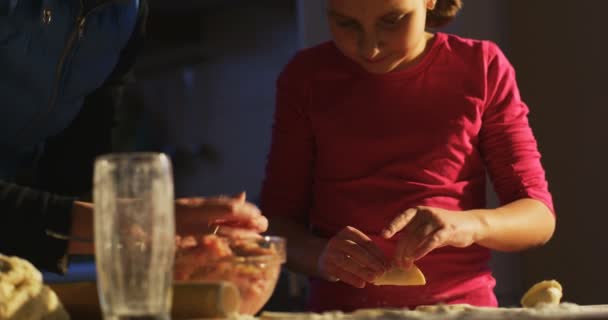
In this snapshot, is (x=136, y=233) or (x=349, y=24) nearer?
(x=136, y=233)

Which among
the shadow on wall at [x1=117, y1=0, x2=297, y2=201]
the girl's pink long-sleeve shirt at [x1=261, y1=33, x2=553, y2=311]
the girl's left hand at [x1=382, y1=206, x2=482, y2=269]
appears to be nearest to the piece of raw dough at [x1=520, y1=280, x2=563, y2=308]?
the girl's left hand at [x1=382, y1=206, x2=482, y2=269]

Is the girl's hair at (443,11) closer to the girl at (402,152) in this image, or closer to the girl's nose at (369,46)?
the girl at (402,152)

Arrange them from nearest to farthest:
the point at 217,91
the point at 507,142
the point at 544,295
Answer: the point at 544,295, the point at 507,142, the point at 217,91

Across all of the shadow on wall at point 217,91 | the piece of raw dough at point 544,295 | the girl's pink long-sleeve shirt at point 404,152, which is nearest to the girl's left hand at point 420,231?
the piece of raw dough at point 544,295

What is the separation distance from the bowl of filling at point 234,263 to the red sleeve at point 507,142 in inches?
31.8

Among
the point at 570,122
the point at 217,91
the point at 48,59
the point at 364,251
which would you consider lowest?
the point at 217,91

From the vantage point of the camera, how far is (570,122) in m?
2.85

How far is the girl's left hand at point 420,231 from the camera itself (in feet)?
4.62

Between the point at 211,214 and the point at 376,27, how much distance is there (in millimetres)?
616

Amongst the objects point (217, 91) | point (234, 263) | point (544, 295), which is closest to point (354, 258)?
point (544, 295)

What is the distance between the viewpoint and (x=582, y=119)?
279 cm

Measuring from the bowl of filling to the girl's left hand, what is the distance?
33 centimetres

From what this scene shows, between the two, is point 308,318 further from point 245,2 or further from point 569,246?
point 245,2

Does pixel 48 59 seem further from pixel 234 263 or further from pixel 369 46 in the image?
pixel 234 263
